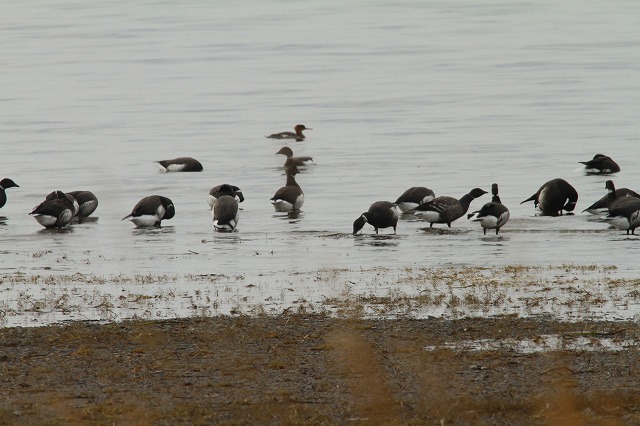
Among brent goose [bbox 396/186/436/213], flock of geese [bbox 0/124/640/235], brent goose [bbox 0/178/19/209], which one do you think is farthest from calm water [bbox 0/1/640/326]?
brent goose [bbox 396/186/436/213]

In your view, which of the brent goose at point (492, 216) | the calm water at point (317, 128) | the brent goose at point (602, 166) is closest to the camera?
the calm water at point (317, 128)

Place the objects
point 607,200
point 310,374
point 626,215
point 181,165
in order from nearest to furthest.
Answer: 1. point 310,374
2. point 626,215
3. point 607,200
4. point 181,165

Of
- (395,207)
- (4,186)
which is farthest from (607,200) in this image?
(4,186)

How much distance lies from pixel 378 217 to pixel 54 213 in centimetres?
578

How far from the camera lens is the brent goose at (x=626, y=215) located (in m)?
19.6

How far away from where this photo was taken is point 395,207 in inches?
828

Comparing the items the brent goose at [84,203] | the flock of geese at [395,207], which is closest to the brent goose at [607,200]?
the flock of geese at [395,207]

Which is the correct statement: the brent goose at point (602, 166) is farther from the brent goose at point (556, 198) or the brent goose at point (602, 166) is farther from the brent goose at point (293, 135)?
the brent goose at point (293, 135)

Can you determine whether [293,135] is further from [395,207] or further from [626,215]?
[626,215]

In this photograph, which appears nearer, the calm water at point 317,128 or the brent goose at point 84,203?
the calm water at point 317,128

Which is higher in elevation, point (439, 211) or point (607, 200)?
point (607, 200)

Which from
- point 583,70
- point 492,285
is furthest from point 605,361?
point 583,70

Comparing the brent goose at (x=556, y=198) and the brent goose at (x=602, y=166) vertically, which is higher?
the brent goose at (x=602, y=166)

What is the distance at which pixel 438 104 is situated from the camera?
45625 mm
